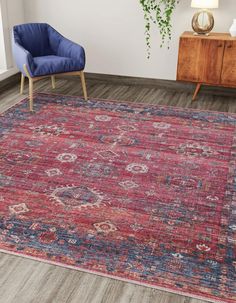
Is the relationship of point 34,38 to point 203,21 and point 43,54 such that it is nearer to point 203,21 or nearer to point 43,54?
point 43,54

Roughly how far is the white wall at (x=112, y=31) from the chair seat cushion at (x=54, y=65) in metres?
0.88

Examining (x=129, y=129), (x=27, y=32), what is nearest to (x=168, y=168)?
(x=129, y=129)

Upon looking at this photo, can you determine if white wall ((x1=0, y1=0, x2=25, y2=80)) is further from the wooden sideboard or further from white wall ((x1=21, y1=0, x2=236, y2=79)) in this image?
the wooden sideboard

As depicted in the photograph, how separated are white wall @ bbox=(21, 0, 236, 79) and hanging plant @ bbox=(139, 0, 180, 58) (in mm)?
66

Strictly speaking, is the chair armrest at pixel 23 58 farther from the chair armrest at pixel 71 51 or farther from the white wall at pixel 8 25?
the white wall at pixel 8 25

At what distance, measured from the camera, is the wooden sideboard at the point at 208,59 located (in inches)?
163

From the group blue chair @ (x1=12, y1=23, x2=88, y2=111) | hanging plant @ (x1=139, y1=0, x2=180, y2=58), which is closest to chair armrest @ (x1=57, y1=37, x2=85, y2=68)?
blue chair @ (x1=12, y1=23, x2=88, y2=111)

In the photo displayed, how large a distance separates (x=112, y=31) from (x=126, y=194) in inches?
111

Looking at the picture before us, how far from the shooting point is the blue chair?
405 centimetres

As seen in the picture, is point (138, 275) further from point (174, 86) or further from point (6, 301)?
point (174, 86)

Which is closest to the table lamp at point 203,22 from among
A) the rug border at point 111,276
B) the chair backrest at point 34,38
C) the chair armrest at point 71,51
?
the chair armrest at point 71,51

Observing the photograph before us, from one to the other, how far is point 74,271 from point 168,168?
1279 millimetres

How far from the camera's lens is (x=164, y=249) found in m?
2.19

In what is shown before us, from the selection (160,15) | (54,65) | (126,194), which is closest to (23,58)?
(54,65)
